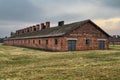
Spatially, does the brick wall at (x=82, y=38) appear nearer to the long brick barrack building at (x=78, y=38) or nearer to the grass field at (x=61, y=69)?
the long brick barrack building at (x=78, y=38)

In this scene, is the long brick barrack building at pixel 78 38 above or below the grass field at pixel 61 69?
above

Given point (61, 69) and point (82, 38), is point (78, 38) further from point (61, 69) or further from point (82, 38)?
point (61, 69)

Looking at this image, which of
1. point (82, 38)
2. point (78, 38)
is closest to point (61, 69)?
point (78, 38)

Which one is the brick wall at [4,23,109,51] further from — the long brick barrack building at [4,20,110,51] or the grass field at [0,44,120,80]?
the grass field at [0,44,120,80]

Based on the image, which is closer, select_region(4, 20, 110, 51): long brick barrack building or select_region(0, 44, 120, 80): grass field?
select_region(0, 44, 120, 80): grass field

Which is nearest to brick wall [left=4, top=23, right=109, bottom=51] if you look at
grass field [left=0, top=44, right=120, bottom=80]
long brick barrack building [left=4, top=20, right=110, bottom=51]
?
long brick barrack building [left=4, top=20, right=110, bottom=51]

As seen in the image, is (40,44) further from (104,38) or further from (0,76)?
(0,76)

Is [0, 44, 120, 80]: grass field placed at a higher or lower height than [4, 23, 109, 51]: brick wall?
lower

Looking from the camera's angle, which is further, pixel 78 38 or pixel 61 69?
pixel 78 38

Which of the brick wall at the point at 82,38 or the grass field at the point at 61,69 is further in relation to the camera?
the brick wall at the point at 82,38

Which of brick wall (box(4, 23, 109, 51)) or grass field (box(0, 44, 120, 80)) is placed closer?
grass field (box(0, 44, 120, 80))

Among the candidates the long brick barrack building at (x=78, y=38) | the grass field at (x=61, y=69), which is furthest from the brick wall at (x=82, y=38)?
the grass field at (x=61, y=69)

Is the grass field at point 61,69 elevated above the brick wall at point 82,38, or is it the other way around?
the brick wall at point 82,38

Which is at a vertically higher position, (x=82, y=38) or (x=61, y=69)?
(x=82, y=38)
